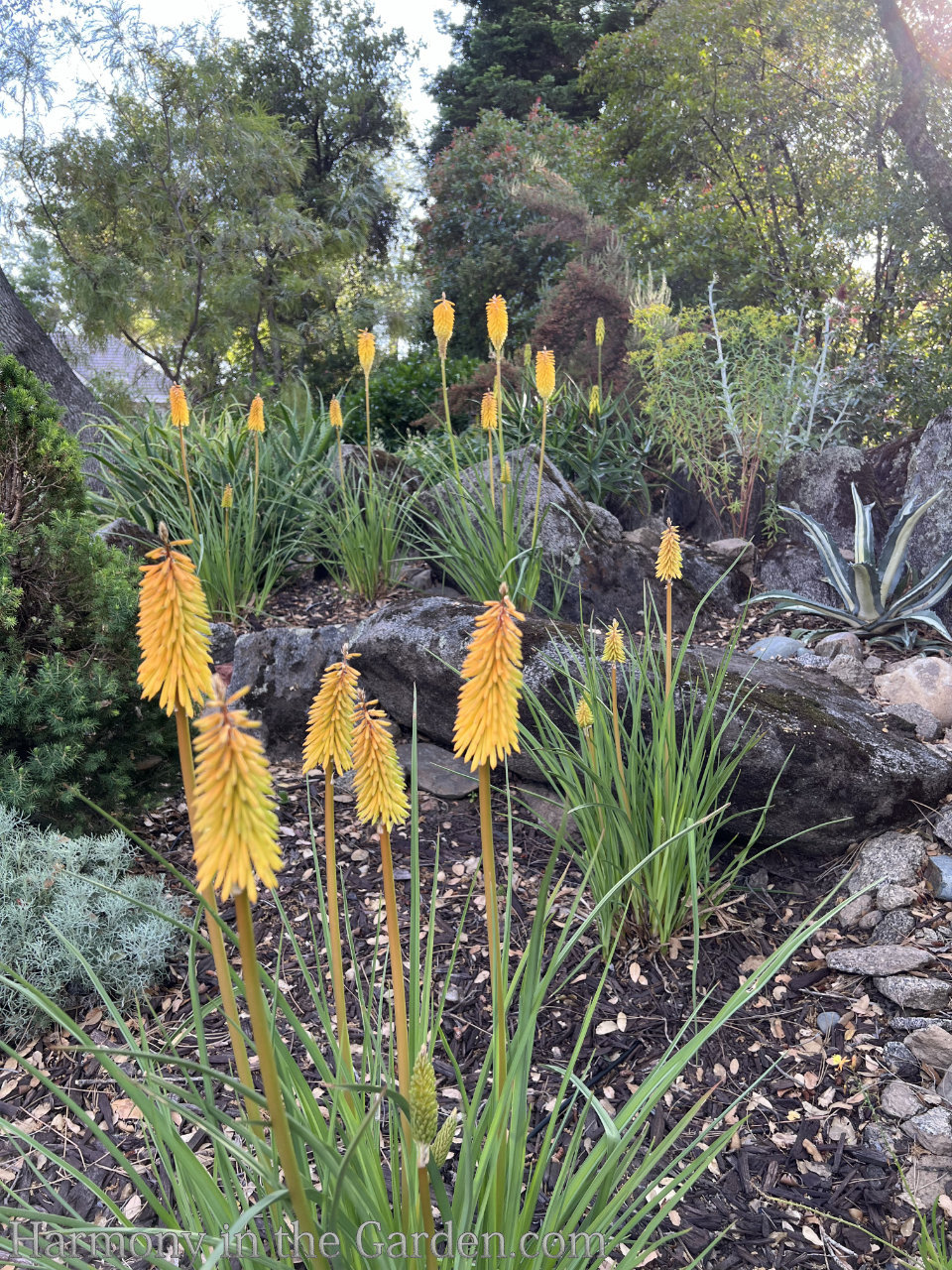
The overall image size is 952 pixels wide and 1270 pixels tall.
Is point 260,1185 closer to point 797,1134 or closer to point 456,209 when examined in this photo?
point 797,1134

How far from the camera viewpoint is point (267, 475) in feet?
16.2

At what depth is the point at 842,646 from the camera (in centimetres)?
429

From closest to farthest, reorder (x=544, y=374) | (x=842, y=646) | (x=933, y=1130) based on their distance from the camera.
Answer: (x=933, y=1130)
(x=544, y=374)
(x=842, y=646)

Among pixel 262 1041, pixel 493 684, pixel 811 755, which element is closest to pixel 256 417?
pixel 811 755

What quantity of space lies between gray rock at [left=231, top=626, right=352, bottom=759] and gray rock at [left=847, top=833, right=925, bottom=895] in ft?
7.15

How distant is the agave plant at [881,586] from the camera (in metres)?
4.29

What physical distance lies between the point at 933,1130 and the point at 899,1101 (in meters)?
0.11

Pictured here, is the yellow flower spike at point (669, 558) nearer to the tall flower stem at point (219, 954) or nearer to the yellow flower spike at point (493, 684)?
the yellow flower spike at point (493, 684)

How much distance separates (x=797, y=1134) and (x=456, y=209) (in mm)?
16012

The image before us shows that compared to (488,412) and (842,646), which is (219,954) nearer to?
(488,412)

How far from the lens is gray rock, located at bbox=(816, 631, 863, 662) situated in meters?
4.27

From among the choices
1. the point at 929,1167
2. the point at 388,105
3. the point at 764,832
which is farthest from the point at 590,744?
the point at 388,105

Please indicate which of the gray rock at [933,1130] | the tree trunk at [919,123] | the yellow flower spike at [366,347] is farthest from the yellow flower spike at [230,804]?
the tree trunk at [919,123]

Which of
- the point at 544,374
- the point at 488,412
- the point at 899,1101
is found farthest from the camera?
the point at 488,412
